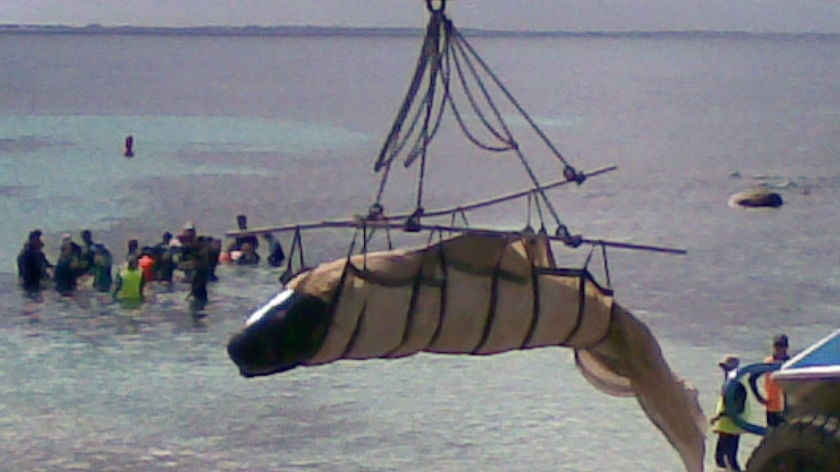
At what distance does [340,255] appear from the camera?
29516 mm

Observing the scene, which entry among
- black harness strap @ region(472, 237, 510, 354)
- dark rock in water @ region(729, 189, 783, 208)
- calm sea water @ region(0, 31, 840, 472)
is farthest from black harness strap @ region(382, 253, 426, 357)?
dark rock in water @ region(729, 189, 783, 208)

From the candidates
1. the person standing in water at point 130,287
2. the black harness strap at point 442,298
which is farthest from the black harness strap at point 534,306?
the person standing in water at point 130,287

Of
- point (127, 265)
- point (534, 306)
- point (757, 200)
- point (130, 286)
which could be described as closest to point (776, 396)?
point (534, 306)

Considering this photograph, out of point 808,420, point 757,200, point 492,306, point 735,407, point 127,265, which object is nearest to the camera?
point 492,306

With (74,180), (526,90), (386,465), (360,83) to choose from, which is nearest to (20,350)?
(386,465)

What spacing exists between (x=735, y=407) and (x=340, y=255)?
1846 centimetres

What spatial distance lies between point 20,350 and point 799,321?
31.1 feet

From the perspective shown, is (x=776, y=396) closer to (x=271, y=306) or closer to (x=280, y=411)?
(x=271, y=306)

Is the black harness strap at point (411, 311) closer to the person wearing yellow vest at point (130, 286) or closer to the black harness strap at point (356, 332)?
the black harness strap at point (356, 332)

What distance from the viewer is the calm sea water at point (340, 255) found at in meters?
16.9

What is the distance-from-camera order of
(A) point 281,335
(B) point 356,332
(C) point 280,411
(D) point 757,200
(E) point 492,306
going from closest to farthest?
(A) point 281,335 < (B) point 356,332 < (E) point 492,306 < (C) point 280,411 < (D) point 757,200

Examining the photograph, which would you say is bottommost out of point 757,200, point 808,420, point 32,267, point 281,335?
point 808,420

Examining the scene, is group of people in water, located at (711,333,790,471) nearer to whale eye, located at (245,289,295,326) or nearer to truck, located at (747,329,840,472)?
truck, located at (747,329,840,472)

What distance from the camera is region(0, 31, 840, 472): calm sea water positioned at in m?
16.9
